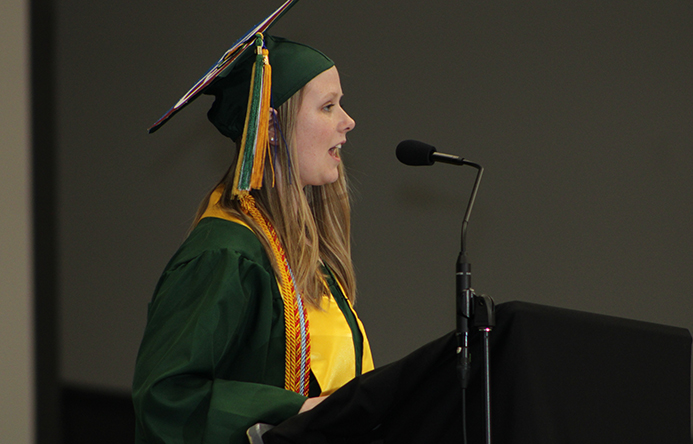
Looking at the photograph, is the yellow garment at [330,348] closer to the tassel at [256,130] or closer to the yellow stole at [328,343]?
the yellow stole at [328,343]

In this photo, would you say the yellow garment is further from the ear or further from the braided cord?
the ear

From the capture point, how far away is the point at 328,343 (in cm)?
152

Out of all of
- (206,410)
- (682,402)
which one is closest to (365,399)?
(206,410)

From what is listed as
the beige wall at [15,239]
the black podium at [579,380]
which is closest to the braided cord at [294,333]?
the black podium at [579,380]

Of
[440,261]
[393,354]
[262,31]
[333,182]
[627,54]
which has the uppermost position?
[627,54]

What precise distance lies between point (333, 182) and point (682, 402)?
0.99m

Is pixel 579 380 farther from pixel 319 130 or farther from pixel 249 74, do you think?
pixel 249 74

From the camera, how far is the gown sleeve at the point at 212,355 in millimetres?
1201

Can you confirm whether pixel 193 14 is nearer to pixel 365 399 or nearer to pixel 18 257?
pixel 18 257

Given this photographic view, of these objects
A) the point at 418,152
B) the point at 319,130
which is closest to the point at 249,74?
the point at 319,130

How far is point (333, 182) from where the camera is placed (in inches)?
72.5

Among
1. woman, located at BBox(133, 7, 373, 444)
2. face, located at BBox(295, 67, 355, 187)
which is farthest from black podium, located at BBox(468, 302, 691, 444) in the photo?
face, located at BBox(295, 67, 355, 187)

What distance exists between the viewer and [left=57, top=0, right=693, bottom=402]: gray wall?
3162mm

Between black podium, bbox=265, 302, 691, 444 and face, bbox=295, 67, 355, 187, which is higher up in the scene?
face, bbox=295, 67, 355, 187
